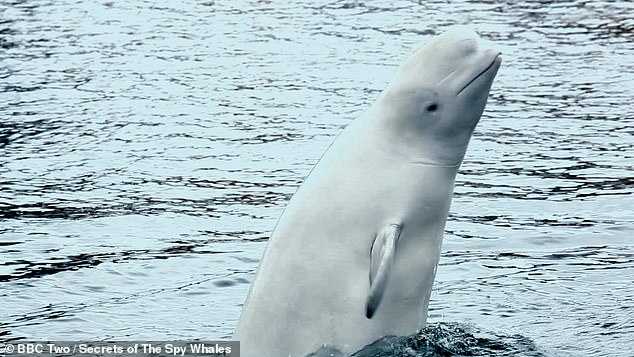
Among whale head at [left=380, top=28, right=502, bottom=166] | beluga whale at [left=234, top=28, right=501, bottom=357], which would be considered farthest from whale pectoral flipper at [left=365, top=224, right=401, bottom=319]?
whale head at [left=380, top=28, right=502, bottom=166]

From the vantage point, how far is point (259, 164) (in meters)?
11.7

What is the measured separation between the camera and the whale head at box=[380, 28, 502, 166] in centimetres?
620

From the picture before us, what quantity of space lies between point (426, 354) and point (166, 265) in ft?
9.50

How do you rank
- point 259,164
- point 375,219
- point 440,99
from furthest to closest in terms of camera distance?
point 259,164, point 440,99, point 375,219

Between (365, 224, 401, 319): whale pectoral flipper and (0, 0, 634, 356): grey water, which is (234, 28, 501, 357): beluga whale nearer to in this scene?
(365, 224, 401, 319): whale pectoral flipper

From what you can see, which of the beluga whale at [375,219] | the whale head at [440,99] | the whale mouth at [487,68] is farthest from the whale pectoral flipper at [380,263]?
the whale mouth at [487,68]

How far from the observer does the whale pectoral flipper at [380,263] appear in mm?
5625

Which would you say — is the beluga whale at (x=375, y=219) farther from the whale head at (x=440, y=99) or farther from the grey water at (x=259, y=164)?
the grey water at (x=259, y=164)

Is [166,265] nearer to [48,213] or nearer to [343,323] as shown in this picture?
[48,213]

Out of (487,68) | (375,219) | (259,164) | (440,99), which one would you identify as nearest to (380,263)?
(375,219)

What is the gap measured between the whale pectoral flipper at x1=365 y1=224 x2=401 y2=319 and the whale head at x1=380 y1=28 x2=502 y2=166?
0.51 m

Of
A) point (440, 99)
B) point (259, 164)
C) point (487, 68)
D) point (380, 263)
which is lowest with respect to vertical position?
point (259, 164)

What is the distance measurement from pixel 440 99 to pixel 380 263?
38.3 inches

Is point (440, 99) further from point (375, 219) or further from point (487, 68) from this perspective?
point (375, 219)
